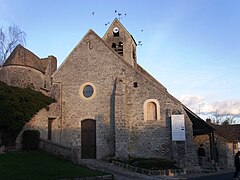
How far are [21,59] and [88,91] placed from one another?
7802mm

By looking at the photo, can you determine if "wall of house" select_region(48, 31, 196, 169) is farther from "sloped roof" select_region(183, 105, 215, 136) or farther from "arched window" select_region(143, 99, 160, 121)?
"sloped roof" select_region(183, 105, 215, 136)

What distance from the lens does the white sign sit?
19.2 meters

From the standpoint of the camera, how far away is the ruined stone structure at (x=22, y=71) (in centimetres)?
2480

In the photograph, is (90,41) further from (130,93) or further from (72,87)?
(130,93)

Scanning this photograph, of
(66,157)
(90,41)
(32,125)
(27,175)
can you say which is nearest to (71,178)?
(27,175)

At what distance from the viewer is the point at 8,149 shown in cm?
1692

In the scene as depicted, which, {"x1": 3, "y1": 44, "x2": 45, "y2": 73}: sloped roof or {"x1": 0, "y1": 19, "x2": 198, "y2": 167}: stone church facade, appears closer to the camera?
{"x1": 0, "y1": 19, "x2": 198, "y2": 167}: stone church facade

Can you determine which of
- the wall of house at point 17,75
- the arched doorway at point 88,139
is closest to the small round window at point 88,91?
the arched doorway at point 88,139

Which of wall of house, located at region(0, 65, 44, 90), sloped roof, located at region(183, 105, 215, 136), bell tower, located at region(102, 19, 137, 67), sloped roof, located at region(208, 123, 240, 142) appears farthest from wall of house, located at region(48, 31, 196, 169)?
sloped roof, located at region(208, 123, 240, 142)

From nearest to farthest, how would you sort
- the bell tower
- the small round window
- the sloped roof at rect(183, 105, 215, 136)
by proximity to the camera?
the sloped roof at rect(183, 105, 215, 136), the small round window, the bell tower

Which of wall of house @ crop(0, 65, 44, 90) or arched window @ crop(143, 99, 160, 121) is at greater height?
wall of house @ crop(0, 65, 44, 90)

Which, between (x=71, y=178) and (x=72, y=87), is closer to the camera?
(x=71, y=178)

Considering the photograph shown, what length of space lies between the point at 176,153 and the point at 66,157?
24.0 feet

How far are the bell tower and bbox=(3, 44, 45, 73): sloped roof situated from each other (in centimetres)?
708
